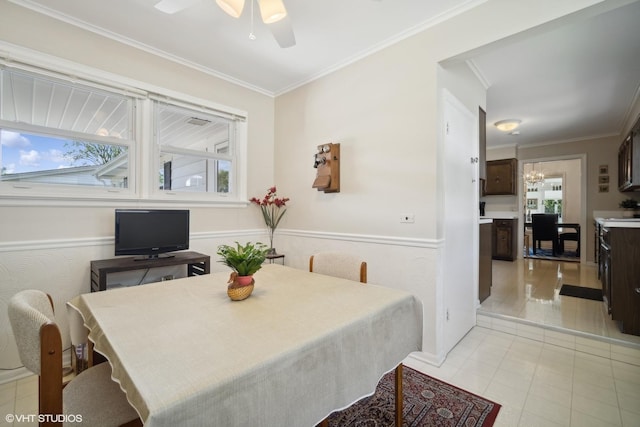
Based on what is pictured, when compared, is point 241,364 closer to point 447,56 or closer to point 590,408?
point 590,408

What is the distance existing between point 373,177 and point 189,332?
2075 millimetres

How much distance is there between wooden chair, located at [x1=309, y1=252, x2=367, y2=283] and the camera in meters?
1.83

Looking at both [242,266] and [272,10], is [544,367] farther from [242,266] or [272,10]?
[272,10]

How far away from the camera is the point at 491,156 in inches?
265

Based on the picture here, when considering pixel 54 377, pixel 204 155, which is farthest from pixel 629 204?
pixel 54 377

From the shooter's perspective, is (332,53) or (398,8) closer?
(398,8)

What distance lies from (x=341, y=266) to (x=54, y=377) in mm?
1443

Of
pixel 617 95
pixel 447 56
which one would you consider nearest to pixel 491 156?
pixel 617 95

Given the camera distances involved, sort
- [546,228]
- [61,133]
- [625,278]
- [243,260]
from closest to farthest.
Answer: [243,260], [61,133], [625,278], [546,228]

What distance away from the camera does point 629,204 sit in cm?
509

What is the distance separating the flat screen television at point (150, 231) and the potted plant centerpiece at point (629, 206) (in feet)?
23.5

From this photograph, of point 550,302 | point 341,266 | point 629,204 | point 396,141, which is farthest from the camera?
point 629,204

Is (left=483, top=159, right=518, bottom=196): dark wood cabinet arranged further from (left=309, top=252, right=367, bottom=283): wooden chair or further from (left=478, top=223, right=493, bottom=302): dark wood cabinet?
(left=309, top=252, right=367, bottom=283): wooden chair

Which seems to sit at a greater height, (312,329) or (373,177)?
(373,177)
